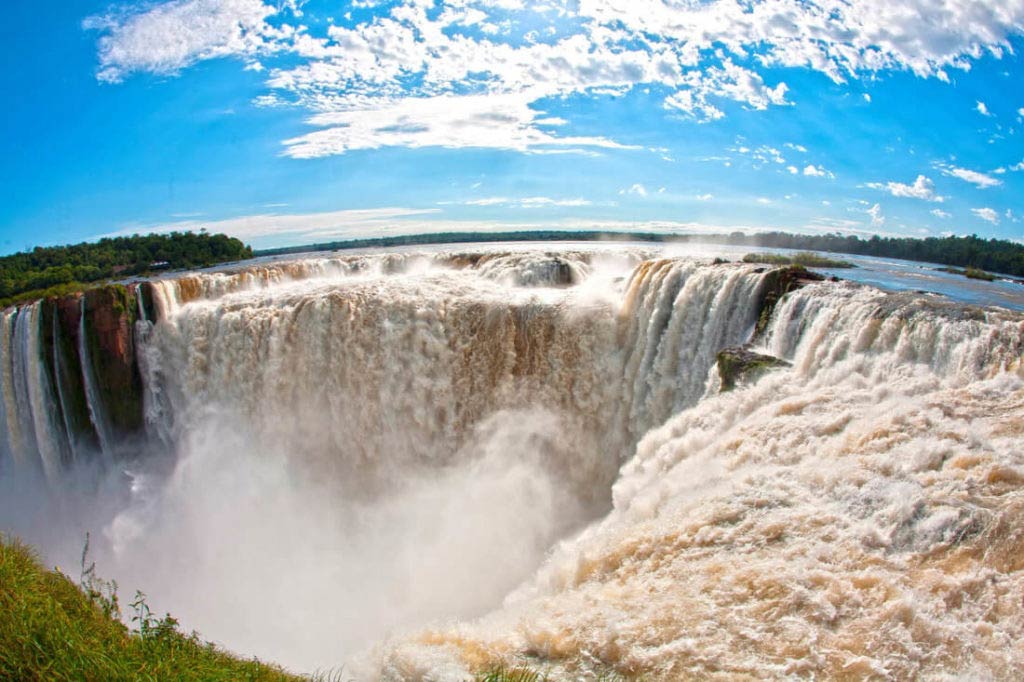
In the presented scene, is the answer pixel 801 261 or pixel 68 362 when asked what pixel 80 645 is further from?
pixel 801 261

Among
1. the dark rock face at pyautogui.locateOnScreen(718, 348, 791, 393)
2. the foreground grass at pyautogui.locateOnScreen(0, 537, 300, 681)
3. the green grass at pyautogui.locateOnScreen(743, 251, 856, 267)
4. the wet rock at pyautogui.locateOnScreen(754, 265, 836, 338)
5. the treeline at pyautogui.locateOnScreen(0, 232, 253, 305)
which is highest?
the treeline at pyautogui.locateOnScreen(0, 232, 253, 305)

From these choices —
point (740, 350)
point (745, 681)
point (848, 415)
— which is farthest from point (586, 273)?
point (745, 681)

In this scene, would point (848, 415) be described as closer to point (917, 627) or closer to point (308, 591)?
point (917, 627)

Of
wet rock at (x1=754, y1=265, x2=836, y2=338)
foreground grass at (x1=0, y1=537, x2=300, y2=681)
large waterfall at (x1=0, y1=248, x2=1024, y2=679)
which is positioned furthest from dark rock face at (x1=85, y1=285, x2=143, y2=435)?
wet rock at (x1=754, y1=265, x2=836, y2=338)

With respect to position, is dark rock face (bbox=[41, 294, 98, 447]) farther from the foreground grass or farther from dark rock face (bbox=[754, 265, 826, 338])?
dark rock face (bbox=[754, 265, 826, 338])

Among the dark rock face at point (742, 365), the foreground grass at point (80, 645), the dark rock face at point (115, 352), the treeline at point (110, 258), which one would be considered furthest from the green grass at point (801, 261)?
the treeline at point (110, 258)

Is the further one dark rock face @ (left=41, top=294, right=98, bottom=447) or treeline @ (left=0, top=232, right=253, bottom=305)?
treeline @ (left=0, top=232, right=253, bottom=305)

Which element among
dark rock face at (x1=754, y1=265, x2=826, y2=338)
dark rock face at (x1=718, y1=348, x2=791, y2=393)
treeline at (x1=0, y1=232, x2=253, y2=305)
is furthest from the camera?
treeline at (x1=0, y1=232, x2=253, y2=305)
